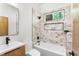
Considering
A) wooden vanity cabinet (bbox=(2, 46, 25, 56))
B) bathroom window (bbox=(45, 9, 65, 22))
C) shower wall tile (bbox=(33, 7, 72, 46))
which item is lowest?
wooden vanity cabinet (bbox=(2, 46, 25, 56))

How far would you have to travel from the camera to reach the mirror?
1279mm

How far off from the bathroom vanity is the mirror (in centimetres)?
16

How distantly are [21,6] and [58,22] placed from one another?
54 cm

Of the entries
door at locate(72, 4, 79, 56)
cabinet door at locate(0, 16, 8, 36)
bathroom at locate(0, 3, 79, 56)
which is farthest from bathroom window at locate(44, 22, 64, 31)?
cabinet door at locate(0, 16, 8, 36)

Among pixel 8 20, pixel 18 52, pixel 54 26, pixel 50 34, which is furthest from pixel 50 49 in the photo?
pixel 8 20

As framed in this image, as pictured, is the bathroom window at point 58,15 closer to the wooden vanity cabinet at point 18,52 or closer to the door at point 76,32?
the door at point 76,32

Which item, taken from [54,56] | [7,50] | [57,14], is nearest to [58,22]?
[57,14]

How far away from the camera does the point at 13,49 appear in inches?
50.9

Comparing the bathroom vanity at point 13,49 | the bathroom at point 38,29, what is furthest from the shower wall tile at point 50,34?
the bathroom vanity at point 13,49

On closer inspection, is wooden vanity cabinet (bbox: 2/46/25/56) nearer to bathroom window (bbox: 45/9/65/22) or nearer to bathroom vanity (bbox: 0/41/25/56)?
bathroom vanity (bbox: 0/41/25/56)

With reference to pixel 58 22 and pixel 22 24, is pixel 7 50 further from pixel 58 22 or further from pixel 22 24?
pixel 58 22

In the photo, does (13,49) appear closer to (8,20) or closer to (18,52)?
(18,52)

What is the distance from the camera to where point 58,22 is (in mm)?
1291

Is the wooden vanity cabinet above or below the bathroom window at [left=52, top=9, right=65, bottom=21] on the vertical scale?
below
